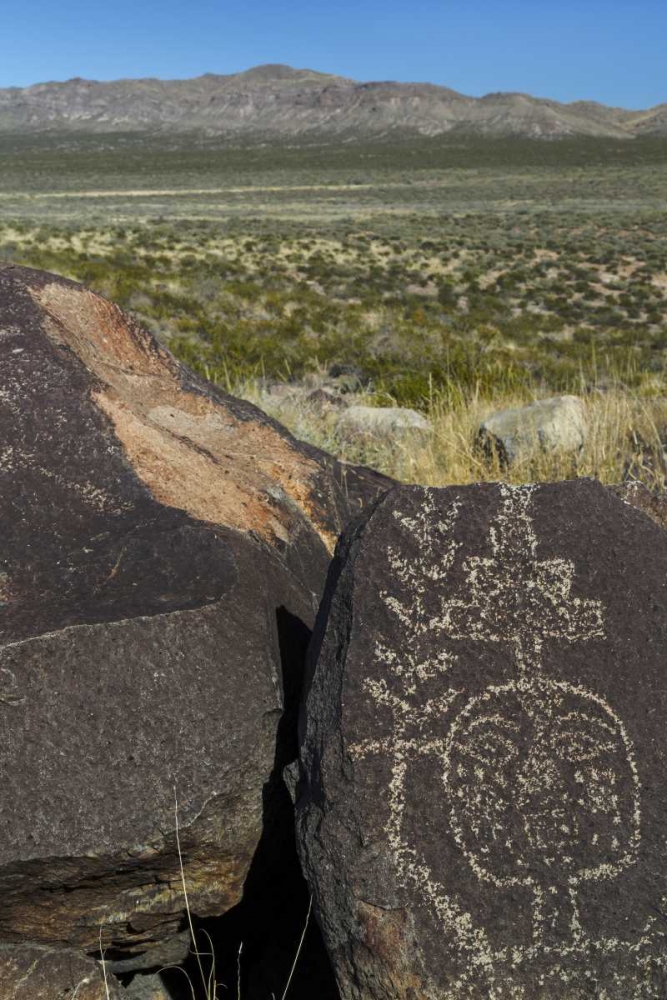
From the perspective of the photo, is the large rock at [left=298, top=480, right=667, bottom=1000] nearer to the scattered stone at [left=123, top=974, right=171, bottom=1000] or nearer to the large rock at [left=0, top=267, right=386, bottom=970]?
the large rock at [left=0, top=267, right=386, bottom=970]

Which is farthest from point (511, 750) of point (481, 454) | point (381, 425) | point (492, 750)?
point (381, 425)

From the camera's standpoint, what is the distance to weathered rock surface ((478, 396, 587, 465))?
205 inches

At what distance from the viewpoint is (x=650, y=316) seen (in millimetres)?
18984

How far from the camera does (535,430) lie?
5.29m

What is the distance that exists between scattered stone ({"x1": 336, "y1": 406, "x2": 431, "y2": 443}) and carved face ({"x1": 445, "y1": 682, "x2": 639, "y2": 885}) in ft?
12.6

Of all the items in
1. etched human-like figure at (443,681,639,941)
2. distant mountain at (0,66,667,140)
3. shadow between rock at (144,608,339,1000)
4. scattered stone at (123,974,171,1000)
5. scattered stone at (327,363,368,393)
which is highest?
distant mountain at (0,66,667,140)

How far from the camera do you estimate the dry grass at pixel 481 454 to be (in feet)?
16.1

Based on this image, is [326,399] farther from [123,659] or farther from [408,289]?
[408,289]

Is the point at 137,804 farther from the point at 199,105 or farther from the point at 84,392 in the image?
the point at 199,105

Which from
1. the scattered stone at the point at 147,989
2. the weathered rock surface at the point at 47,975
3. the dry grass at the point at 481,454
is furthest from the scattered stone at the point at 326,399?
the weathered rock surface at the point at 47,975

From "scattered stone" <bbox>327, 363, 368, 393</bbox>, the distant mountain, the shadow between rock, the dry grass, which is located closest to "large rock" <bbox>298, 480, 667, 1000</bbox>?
the shadow between rock

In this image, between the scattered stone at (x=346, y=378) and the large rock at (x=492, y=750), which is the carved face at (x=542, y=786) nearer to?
the large rock at (x=492, y=750)

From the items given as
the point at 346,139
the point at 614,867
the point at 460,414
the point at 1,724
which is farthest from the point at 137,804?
the point at 346,139

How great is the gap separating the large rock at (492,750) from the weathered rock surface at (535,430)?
3042 millimetres
